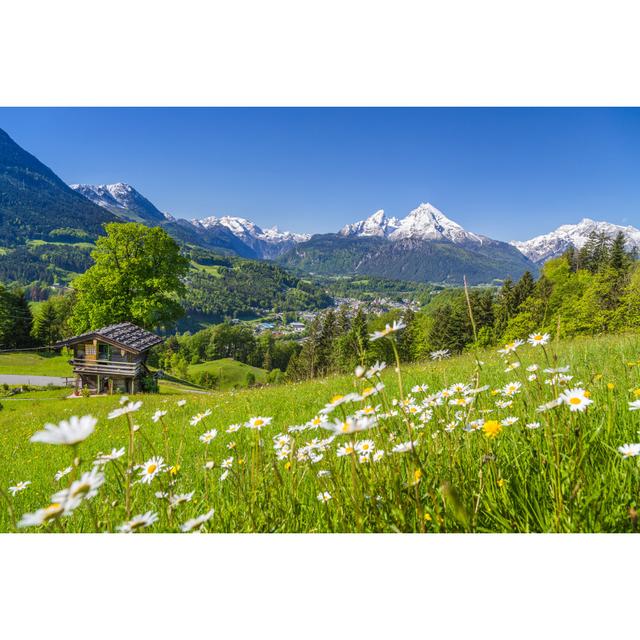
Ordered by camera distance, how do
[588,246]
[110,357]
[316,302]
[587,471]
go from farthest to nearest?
[316,302], [588,246], [110,357], [587,471]

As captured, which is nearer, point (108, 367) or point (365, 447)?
point (365, 447)

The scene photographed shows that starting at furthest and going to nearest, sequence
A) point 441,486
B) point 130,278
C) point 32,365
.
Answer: point 32,365 < point 130,278 < point 441,486

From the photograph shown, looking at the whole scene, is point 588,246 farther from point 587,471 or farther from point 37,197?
point 37,197

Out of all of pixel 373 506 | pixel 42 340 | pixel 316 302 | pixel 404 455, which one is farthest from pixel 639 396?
pixel 316 302

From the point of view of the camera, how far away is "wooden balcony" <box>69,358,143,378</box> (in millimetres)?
16391

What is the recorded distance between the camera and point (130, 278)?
17.2 metres

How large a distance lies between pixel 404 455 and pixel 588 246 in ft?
208

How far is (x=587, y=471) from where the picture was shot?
1078 mm

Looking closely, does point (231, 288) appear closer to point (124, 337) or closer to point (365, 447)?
point (124, 337)

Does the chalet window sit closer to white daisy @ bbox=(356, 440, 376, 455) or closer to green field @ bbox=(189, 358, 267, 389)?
white daisy @ bbox=(356, 440, 376, 455)

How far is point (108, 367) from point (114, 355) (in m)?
0.58

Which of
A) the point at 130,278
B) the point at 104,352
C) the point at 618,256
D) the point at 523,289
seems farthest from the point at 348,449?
the point at 618,256
